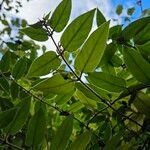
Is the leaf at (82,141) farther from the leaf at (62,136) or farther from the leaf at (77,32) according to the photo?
the leaf at (77,32)

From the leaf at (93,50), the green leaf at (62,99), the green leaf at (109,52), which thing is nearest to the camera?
the leaf at (93,50)

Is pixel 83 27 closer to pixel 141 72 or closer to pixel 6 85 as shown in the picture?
pixel 141 72

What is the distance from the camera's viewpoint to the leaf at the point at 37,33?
1.24 meters

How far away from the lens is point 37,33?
4.09 feet

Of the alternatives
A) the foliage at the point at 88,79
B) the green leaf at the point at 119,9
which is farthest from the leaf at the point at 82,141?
the green leaf at the point at 119,9

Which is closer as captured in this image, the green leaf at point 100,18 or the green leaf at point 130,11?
the green leaf at point 100,18

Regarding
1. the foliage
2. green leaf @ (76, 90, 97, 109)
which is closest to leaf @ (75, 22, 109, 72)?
the foliage

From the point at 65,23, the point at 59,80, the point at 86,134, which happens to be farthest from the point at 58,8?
the point at 86,134

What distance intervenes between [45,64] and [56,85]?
0.07 meters

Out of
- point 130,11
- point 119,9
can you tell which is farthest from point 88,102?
point 130,11

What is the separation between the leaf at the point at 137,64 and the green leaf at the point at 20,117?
33cm

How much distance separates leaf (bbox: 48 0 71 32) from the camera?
1189 millimetres

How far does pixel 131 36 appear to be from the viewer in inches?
50.0

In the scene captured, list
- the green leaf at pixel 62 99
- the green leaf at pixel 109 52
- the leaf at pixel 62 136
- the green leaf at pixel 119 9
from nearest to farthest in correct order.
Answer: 1. the leaf at pixel 62 136
2. the green leaf at pixel 109 52
3. the green leaf at pixel 62 99
4. the green leaf at pixel 119 9
